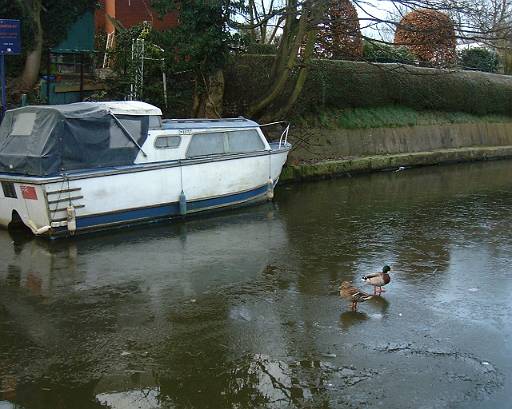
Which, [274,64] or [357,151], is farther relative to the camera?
[357,151]

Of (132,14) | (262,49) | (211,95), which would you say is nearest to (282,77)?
(211,95)

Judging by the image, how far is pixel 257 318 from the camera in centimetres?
709

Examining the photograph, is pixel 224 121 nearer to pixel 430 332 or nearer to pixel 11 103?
pixel 11 103

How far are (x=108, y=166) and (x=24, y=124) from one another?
1.63m

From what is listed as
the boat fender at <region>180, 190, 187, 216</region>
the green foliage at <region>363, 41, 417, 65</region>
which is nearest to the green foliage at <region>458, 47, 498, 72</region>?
the green foliage at <region>363, 41, 417, 65</region>

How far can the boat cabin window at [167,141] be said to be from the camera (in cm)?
1188

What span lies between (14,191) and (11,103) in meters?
5.86

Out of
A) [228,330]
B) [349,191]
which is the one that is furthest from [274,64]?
[228,330]

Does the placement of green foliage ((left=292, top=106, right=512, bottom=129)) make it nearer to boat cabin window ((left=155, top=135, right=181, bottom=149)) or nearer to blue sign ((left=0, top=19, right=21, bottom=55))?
boat cabin window ((left=155, top=135, right=181, bottom=149))

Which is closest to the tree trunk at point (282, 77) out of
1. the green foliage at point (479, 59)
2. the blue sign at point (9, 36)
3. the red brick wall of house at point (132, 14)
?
the blue sign at point (9, 36)

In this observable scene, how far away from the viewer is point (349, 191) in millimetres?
16516

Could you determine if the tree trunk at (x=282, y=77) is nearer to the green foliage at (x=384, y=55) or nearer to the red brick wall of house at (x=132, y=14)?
the red brick wall of house at (x=132, y=14)

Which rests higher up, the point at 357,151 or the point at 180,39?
the point at 180,39

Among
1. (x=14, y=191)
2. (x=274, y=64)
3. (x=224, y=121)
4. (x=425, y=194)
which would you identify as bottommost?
(x=425, y=194)
